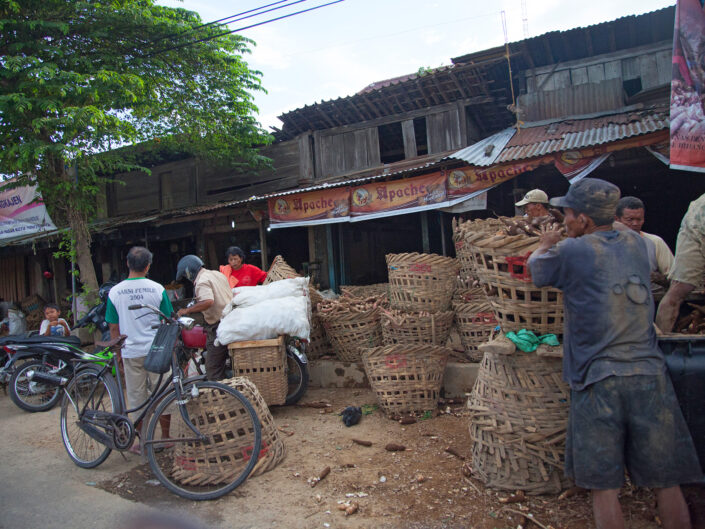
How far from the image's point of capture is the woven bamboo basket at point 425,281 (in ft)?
19.6

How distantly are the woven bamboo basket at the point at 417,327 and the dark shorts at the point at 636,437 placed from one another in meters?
3.31

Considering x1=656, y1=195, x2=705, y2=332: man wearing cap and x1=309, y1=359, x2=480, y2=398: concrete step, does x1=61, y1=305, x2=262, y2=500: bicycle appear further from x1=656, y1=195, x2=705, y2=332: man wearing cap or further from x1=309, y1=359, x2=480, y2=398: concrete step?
x1=656, y1=195, x2=705, y2=332: man wearing cap

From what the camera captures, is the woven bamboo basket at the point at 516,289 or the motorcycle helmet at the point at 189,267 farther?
the motorcycle helmet at the point at 189,267

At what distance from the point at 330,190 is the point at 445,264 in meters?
4.56

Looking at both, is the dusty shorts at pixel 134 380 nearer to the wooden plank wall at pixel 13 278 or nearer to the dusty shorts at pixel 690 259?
the dusty shorts at pixel 690 259

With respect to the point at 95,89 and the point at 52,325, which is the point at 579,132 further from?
the point at 52,325

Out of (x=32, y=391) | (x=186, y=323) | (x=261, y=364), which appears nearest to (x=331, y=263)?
(x=261, y=364)

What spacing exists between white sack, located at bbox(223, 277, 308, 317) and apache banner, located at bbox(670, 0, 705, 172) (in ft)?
16.5

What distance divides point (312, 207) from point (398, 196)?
205cm

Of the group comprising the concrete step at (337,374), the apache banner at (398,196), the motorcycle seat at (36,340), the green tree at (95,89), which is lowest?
the concrete step at (337,374)

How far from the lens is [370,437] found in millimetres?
4613

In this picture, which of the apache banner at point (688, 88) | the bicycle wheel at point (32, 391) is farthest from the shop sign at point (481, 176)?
the bicycle wheel at point (32, 391)

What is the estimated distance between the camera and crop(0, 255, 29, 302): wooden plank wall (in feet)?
58.1

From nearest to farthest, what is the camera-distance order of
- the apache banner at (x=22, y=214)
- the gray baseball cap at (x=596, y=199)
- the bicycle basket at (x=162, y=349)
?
the gray baseball cap at (x=596, y=199)
the bicycle basket at (x=162, y=349)
the apache banner at (x=22, y=214)
